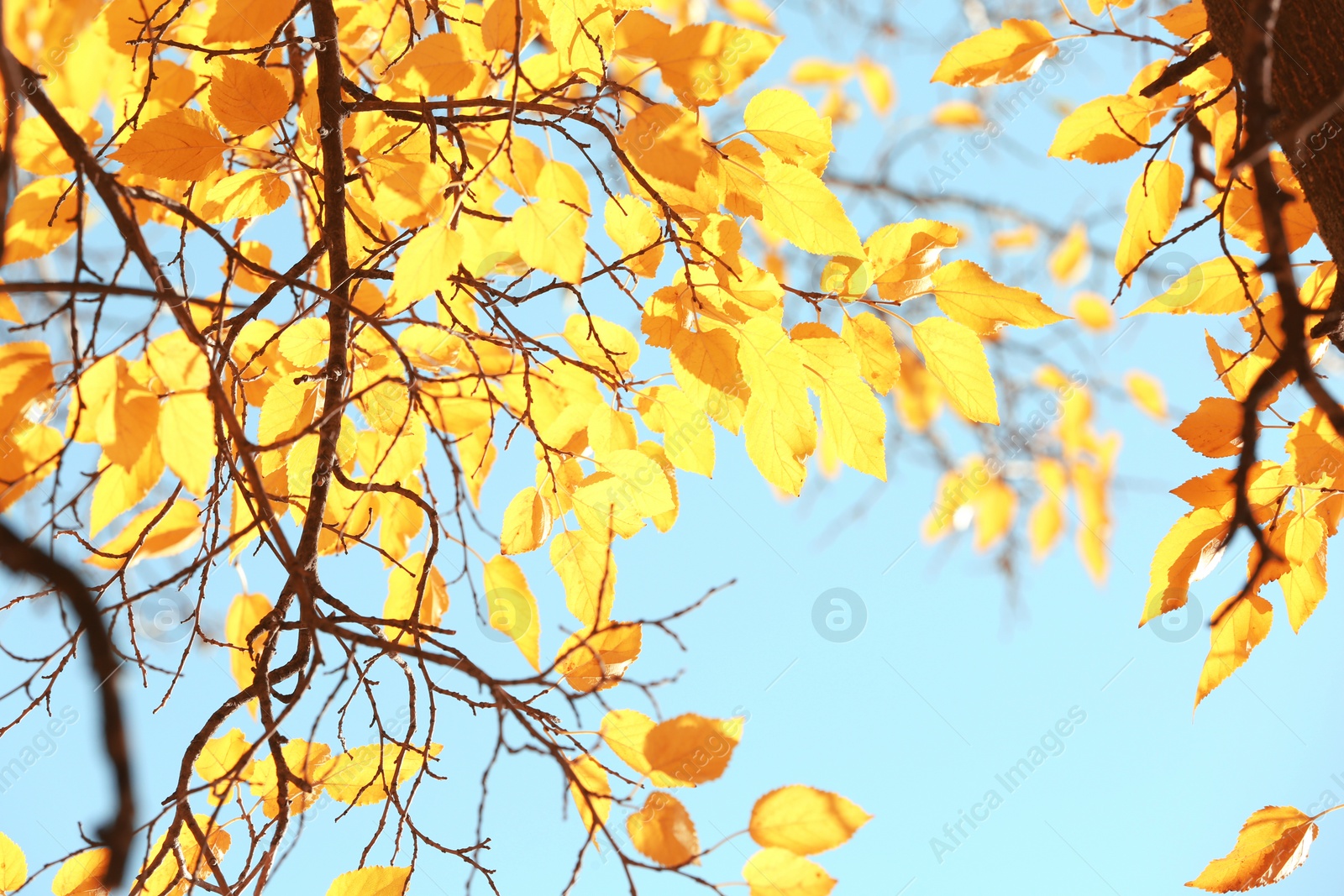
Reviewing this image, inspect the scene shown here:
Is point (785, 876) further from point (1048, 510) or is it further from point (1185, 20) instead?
point (1048, 510)

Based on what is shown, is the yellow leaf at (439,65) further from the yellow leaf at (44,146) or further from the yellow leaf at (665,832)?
the yellow leaf at (665,832)

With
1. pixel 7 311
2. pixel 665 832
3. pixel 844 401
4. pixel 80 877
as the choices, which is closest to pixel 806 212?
pixel 844 401

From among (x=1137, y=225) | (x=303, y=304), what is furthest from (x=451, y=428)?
(x=1137, y=225)

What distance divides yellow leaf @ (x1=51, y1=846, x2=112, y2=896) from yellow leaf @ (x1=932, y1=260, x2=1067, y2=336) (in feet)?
2.98

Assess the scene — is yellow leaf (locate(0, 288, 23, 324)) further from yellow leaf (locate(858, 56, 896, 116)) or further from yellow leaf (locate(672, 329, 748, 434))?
yellow leaf (locate(858, 56, 896, 116))

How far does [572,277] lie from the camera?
0.61m

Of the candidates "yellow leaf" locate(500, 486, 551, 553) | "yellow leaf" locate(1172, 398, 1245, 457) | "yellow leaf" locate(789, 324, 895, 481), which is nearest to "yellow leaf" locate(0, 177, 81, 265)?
"yellow leaf" locate(500, 486, 551, 553)

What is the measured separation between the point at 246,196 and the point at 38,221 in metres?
0.28

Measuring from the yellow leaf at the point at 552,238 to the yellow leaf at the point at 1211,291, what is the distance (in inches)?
21.4

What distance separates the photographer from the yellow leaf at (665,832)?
592mm

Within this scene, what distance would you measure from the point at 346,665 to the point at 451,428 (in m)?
0.35

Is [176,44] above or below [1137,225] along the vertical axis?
above

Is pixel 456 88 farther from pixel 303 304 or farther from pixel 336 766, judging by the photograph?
pixel 336 766

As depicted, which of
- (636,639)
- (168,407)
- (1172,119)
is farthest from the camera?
(1172,119)
